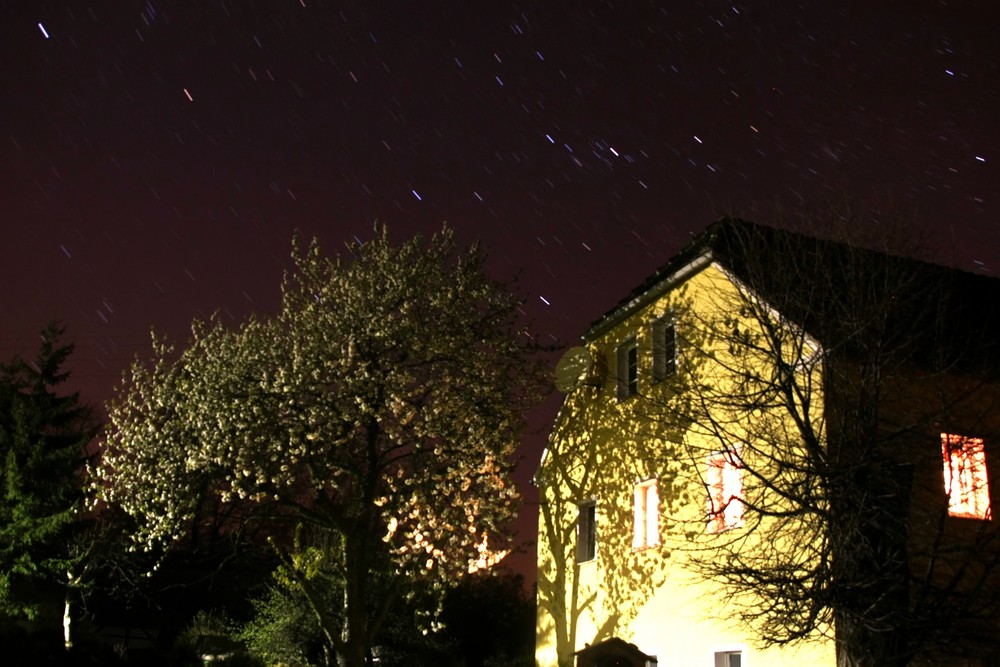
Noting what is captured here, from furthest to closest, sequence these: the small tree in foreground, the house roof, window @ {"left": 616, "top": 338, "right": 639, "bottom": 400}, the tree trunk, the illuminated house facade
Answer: the small tree in foreground
the tree trunk
window @ {"left": 616, "top": 338, "right": 639, "bottom": 400}
the house roof
the illuminated house facade

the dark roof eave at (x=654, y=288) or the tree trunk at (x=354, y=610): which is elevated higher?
the dark roof eave at (x=654, y=288)

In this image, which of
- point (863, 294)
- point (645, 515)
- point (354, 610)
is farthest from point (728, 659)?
point (354, 610)

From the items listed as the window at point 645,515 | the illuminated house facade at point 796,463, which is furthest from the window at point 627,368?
the window at point 645,515

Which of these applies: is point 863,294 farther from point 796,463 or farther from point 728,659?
point 728,659

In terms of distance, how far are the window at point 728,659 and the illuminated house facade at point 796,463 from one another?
5cm

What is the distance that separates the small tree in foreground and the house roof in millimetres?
22157

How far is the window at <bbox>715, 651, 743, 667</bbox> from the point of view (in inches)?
635

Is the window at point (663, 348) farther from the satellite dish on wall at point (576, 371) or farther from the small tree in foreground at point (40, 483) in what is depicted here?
the small tree in foreground at point (40, 483)

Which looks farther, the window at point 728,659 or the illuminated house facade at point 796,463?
the window at point 728,659

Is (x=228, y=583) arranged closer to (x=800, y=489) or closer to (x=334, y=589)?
(x=334, y=589)

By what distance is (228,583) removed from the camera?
4106cm

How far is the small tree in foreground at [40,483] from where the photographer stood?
108 feet

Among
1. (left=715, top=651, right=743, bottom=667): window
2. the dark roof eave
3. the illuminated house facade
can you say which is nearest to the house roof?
the illuminated house facade

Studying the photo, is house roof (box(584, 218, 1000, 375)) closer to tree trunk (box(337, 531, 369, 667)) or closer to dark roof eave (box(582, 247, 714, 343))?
dark roof eave (box(582, 247, 714, 343))
